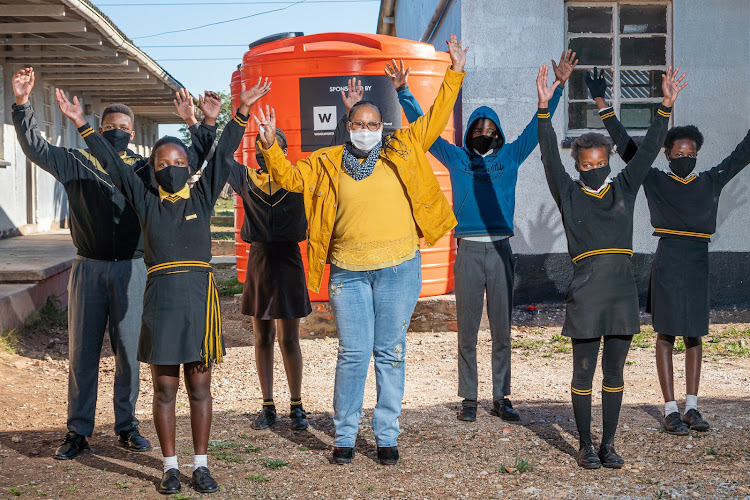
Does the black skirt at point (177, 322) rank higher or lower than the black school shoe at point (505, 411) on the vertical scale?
higher

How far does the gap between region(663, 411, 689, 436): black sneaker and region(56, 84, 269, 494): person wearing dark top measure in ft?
8.34

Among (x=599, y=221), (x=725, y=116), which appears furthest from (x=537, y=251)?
(x=599, y=221)

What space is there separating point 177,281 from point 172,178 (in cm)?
48

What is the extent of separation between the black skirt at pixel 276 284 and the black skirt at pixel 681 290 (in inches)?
81.1

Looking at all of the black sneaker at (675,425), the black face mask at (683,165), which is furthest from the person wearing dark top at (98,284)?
the black face mask at (683,165)

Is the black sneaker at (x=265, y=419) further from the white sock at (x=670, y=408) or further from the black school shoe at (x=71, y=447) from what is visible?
the white sock at (x=670, y=408)

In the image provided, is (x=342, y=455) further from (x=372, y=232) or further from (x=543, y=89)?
(x=543, y=89)

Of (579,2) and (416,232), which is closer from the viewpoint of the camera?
(416,232)

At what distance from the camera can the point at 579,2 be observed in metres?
9.20

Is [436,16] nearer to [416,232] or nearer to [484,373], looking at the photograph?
[484,373]

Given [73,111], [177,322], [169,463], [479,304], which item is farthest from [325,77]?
[169,463]

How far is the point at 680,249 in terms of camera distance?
490 cm

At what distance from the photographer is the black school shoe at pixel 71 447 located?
14.6 feet

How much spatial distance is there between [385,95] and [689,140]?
3.23m
